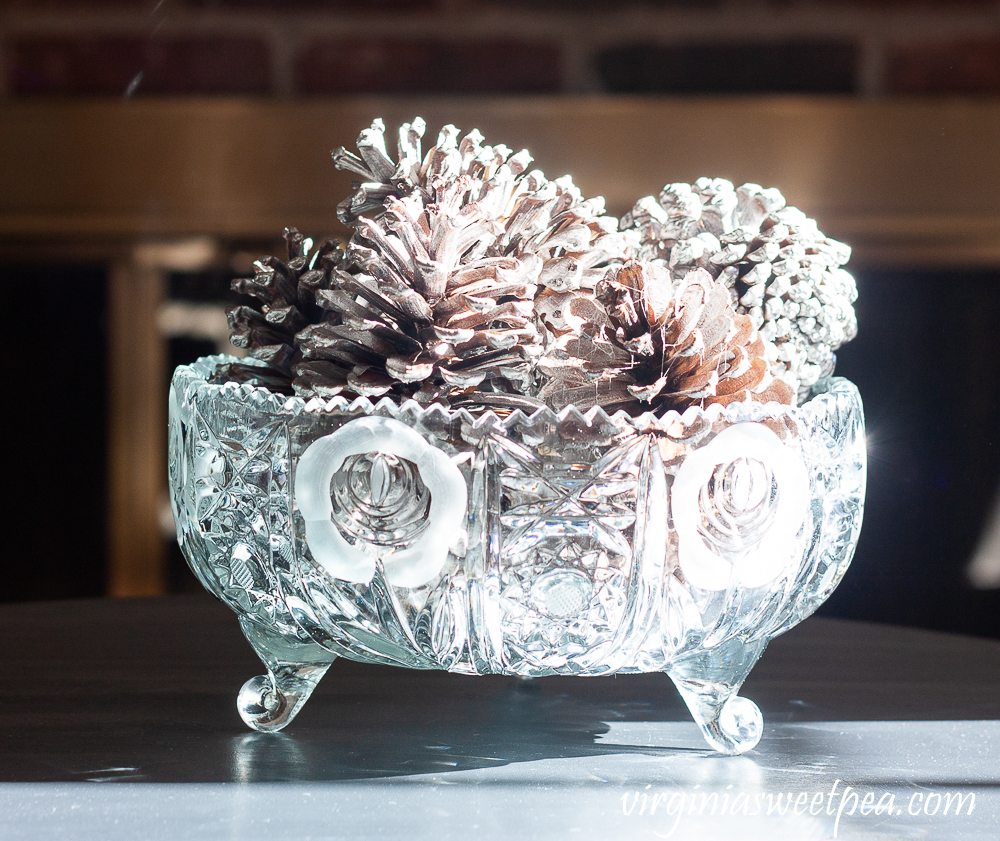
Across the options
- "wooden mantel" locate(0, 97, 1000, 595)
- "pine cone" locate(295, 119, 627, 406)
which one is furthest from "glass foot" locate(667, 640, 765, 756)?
"wooden mantel" locate(0, 97, 1000, 595)

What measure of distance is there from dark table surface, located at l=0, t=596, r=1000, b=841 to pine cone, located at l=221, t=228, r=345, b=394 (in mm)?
116

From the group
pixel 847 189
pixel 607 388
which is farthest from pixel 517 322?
pixel 847 189

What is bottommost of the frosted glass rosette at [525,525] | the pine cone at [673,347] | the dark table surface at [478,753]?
the dark table surface at [478,753]

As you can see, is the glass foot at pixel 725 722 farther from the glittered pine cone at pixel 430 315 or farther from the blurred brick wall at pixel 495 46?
the blurred brick wall at pixel 495 46

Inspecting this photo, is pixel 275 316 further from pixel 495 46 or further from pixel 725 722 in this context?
pixel 495 46

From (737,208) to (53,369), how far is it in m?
0.74

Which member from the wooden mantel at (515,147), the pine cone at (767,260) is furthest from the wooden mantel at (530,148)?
the pine cone at (767,260)

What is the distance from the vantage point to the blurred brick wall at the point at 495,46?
983 mm

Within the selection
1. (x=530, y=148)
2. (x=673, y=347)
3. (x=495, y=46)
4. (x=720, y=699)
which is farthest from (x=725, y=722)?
(x=495, y=46)

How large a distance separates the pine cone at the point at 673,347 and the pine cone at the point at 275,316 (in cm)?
9

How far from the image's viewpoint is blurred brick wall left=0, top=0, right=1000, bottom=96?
0.98 metres

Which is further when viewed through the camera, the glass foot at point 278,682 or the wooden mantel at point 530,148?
the wooden mantel at point 530,148

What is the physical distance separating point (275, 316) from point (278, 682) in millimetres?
118

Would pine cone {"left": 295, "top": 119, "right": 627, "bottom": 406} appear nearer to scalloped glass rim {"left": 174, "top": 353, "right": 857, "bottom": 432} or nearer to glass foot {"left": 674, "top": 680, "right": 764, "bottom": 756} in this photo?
scalloped glass rim {"left": 174, "top": 353, "right": 857, "bottom": 432}
